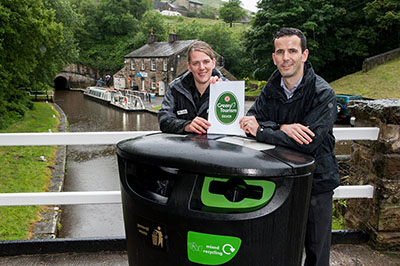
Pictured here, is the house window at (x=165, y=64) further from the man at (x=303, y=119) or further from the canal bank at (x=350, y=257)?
the man at (x=303, y=119)

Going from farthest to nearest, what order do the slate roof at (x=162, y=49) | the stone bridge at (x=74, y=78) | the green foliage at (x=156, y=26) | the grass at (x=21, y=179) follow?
the stone bridge at (x=74, y=78) < the green foliage at (x=156, y=26) < the slate roof at (x=162, y=49) < the grass at (x=21, y=179)

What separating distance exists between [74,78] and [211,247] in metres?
64.2

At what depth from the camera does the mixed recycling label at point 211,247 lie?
1266 mm

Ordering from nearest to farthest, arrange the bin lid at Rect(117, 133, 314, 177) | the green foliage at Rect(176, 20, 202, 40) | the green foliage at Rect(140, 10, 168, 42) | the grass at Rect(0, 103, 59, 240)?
the bin lid at Rect(117, 133, 314, 177)
the grass at Rect(0, 103, 59, 240)
the green foliage at Rect(140, 10, 168, 42)
the green foliage at Rect(176, 20, 202, 40)

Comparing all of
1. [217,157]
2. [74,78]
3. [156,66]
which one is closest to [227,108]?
[217,157]

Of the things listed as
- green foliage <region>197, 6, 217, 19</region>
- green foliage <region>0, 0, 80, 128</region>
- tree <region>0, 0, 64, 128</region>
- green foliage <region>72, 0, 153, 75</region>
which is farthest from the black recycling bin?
green foliage <region>197, 6, 217, 19</region>

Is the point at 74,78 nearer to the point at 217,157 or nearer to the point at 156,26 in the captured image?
the point at 156,26

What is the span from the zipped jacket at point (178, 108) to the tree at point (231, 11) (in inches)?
3957

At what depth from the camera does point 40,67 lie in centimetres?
1991

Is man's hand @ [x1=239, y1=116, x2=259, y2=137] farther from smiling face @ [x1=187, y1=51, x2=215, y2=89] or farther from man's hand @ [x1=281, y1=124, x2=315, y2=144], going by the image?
smiling face @ [x1=187, y1=51, x2=215, y2=89]

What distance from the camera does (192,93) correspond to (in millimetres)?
2082

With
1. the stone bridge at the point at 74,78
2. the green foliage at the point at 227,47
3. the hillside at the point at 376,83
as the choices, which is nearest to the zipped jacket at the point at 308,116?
the hillside at the point at 376,83

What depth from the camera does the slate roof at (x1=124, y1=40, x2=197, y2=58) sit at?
42.5 meters

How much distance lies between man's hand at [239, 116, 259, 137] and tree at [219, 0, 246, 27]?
100907mm
